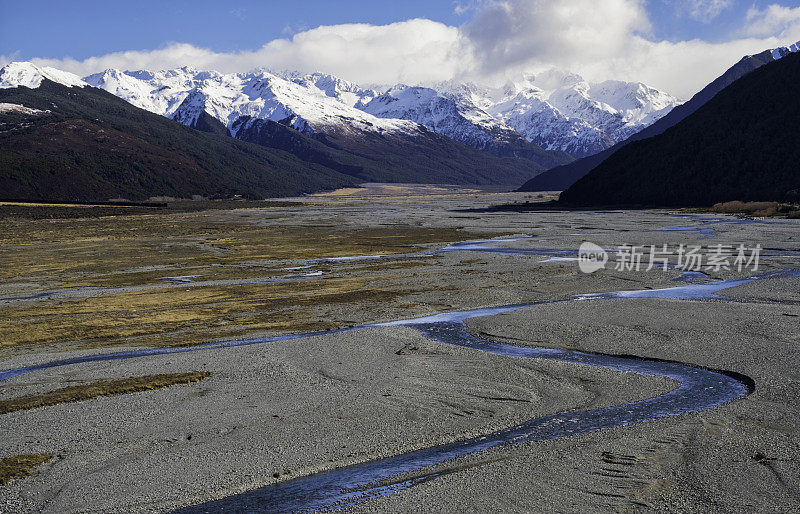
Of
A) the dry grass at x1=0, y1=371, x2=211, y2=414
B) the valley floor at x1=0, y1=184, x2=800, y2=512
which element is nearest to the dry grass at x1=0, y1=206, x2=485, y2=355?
the valley floor at x1=0, y1=184, x2=800, y2=512

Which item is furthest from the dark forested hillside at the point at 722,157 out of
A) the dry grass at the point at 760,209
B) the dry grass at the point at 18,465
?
the dry grass at the point at 18,465

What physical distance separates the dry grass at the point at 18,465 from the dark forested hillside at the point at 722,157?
137964mm

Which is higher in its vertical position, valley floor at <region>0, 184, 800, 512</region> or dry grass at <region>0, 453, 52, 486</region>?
valley floor at <region>0, 184, 800, 512</region>

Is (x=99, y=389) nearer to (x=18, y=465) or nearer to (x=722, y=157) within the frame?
(x=18, y=465)

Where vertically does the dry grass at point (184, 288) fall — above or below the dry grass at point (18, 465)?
above

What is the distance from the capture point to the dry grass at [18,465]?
52.7ft

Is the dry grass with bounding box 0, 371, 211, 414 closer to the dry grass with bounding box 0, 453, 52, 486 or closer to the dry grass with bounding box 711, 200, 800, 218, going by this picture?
the dry grass with bounding box 0, 453, 52, 486

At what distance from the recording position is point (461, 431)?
738 inches

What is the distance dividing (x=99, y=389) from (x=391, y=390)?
1022cm

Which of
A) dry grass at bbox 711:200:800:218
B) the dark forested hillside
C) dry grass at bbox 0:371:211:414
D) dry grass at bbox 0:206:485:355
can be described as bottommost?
dry grass at bbox 0:371:211:414

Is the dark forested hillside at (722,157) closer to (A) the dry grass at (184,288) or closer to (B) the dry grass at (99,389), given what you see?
(A) the dry grass at (184,288)

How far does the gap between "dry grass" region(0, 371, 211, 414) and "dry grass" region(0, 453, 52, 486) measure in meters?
4.59

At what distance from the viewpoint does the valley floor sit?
15281 millimetres

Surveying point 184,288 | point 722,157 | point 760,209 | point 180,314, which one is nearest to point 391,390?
point 180,314
